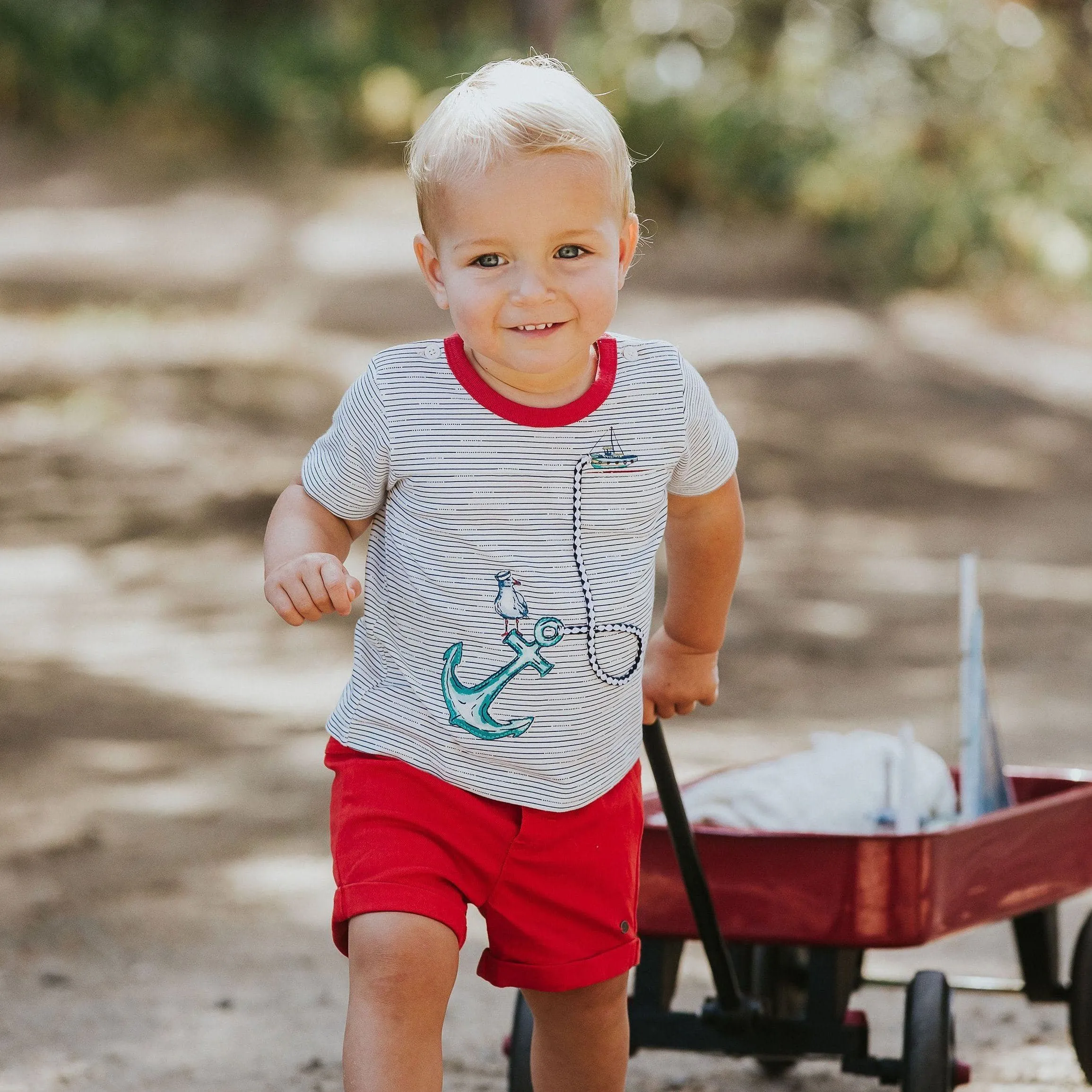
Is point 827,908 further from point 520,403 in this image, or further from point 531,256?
point 531,256

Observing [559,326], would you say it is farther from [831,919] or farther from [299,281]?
[299,281]

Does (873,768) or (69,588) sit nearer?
(873,768)

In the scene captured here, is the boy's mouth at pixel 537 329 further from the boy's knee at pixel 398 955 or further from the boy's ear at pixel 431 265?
the boy's knee at pixel 398 955

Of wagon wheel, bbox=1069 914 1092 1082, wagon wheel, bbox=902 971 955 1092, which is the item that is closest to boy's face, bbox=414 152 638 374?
wagon wheel, bbox=902 971 955 1092

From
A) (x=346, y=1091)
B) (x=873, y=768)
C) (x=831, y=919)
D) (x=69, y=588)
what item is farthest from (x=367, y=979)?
(x=69, y=588)

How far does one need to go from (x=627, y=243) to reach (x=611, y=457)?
0.26 m

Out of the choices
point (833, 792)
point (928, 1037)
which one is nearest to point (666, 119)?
point (833, 792)

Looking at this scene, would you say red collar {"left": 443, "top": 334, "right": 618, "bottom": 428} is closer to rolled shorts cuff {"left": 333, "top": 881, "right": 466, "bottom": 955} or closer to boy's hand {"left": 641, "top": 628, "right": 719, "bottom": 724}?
boy's hand {"left": 641, "top": 628, "right": 719, "bottom": 724}

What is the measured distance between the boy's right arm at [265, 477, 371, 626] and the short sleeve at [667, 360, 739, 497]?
1.33 feet

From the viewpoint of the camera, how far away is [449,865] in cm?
186

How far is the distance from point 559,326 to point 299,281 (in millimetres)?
9719

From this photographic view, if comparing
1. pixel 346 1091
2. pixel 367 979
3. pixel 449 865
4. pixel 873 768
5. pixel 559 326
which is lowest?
pixel 346 1091

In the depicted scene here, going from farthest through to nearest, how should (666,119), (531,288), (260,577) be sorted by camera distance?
(666,119) → (260,577) → (531,288)

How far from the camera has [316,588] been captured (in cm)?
176
